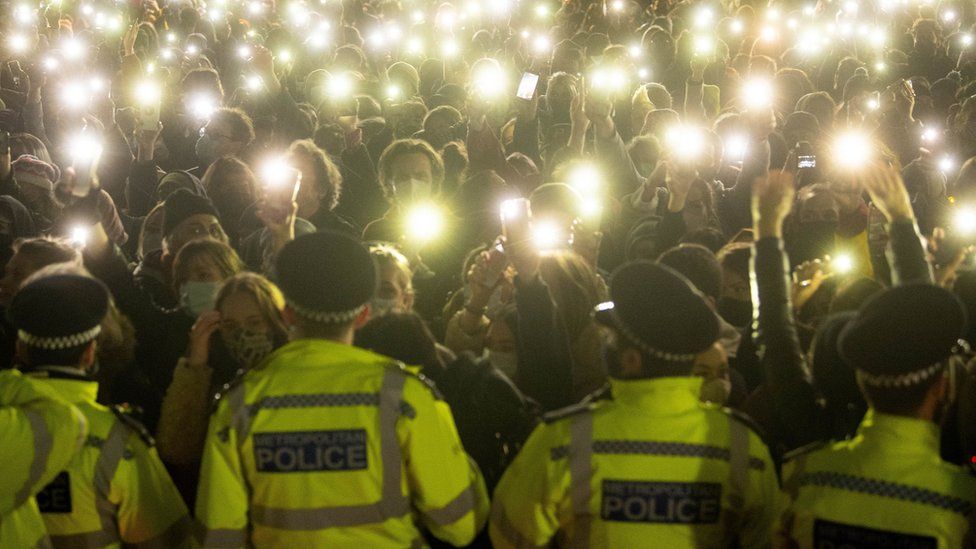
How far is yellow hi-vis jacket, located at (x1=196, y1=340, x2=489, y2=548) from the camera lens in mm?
2928

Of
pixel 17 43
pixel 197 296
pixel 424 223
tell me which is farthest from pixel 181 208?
pixel 17 43

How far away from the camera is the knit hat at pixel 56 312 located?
3.15 metres

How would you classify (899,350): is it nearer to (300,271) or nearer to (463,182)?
(300,271)

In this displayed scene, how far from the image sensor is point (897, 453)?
267cm

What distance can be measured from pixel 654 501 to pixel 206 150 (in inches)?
249

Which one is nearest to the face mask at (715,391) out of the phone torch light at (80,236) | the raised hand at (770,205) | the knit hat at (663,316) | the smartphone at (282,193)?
the raised hand at (770,205)

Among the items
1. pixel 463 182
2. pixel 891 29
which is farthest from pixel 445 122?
pixel 891 29

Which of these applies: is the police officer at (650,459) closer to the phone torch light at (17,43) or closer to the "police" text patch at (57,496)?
the "police" text patch at (57,496)

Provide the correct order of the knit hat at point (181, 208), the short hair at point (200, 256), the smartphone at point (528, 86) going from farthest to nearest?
the smartphone at point (528, 86) → the knit hat at point (181, 208) → the short hair at point (200, 256)

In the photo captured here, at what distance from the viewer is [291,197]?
13.8 feet

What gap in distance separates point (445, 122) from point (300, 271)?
5.56 metres

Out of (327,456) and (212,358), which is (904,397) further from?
(212,358)

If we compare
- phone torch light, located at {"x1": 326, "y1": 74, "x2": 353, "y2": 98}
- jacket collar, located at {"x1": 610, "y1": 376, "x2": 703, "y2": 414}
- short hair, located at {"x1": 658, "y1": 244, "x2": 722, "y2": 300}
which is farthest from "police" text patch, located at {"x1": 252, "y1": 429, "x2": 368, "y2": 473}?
phone torch light, located at {"x1": 326, "y1": 74, "x2": 353, "y2": 98}

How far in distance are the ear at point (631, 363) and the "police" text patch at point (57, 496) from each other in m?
1.93
